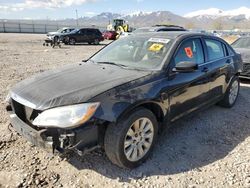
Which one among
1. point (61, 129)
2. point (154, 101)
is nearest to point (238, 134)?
point (154, 101)

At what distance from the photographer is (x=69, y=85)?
10.8 feet

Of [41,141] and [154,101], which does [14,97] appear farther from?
[154,101]

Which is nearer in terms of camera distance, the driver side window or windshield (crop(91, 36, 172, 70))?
windshield (crop(91, 36, 172, 70))

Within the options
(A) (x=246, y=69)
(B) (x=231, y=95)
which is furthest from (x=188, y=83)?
(A) (x=246, y=69)

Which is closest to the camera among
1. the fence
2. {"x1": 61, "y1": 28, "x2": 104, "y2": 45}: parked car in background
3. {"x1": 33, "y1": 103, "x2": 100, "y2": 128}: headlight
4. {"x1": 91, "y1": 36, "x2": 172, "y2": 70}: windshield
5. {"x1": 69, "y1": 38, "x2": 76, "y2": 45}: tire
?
{"x1": 33, "y1": 103, "x2": 100, "y2": 128}: headlight

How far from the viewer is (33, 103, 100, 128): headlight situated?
2.79 metres

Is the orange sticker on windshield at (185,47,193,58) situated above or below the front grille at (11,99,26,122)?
above

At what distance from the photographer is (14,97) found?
3322mm

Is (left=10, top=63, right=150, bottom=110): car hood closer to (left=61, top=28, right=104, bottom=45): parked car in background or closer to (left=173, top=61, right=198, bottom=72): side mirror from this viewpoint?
(left=173, top=61, right=198, bottom=72): side mirror

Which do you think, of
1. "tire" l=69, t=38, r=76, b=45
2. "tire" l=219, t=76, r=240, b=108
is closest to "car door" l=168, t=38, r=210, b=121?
"tire" l=219, t=76, r=240, b=108

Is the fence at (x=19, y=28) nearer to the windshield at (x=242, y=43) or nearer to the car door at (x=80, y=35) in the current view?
the car door at (x=80, y=35)

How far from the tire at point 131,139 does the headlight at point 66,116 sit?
0.33 metres

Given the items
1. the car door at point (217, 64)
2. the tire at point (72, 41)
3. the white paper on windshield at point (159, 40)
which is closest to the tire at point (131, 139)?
the white paper on windshield at point (159, 40)

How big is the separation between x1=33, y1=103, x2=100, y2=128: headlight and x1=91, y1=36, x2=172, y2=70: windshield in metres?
1.22
